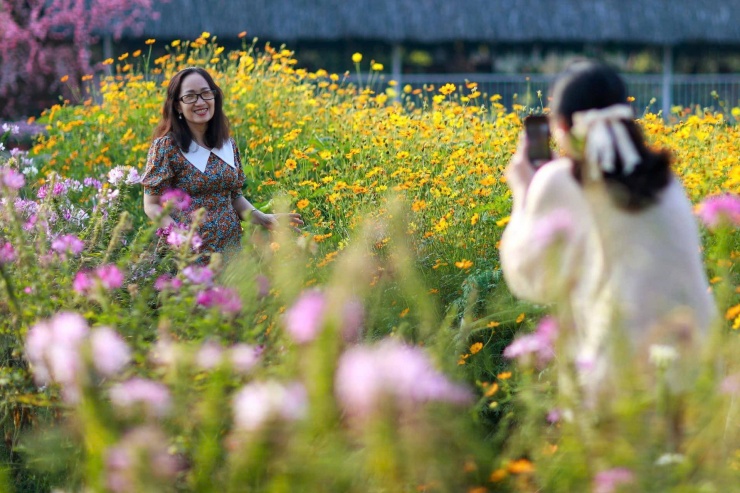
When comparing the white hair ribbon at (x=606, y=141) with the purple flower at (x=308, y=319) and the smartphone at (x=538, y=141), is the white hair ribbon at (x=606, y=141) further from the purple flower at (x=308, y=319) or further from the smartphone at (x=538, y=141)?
the purple flower at (x=308, y=319)

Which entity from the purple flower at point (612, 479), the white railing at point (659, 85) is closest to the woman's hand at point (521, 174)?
the purple flower at point (612, 479)

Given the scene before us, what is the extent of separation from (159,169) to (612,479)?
9.71 ft

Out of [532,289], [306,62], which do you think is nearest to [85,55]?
[306,62]

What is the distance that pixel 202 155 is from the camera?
425 centimetres

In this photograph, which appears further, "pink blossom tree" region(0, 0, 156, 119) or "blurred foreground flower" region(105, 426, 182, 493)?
"pink blossom tree" region(0, 0, 156, 119)

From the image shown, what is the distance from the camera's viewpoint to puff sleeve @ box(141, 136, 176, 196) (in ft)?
13.5

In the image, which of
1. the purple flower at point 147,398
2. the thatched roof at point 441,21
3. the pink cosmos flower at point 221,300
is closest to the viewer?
the purple flower at point 147,398

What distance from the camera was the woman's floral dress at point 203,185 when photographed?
13.6ft

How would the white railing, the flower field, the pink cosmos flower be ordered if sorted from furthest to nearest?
the white railing, the pink cosmos flower, the flower field

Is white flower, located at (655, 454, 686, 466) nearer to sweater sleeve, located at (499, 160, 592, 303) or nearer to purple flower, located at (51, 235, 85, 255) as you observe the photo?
sweater sleeve, located at (499, 160, 592, 303)

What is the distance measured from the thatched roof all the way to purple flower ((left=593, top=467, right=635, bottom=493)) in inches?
662

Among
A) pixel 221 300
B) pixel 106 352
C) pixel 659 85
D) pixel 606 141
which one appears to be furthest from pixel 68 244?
pixel 659 85

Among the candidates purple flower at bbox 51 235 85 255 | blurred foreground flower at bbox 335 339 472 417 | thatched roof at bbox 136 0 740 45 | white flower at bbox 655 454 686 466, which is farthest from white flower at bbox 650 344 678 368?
thatched roof at bbox 136 0 740 45

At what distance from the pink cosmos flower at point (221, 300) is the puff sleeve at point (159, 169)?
6.15ft
